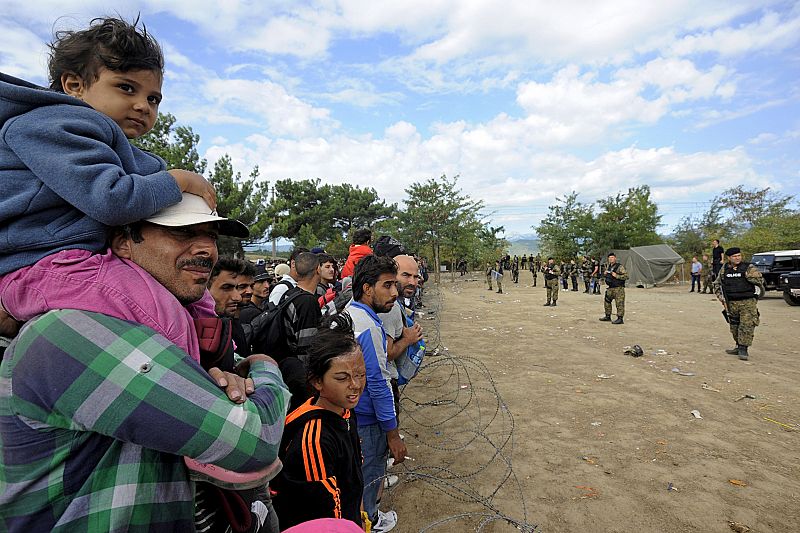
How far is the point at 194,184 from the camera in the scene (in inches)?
43.6

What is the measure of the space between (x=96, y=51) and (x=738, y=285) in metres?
10.4

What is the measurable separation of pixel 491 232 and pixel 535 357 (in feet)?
101

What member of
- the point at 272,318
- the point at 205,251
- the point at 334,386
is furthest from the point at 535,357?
the point at 205,251

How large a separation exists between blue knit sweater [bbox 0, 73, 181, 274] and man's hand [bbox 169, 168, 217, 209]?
0.12 metres

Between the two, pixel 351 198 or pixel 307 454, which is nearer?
pixel 307 454

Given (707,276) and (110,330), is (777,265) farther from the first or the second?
(110,330)

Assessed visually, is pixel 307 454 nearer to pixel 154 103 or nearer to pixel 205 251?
pixel 205 251

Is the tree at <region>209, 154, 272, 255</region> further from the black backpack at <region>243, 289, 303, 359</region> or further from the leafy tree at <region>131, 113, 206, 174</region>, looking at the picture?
the black backpack at <region>243, 289, 303, 359</region>

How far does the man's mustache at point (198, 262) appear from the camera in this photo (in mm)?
1054

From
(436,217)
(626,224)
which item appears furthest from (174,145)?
(626,224)

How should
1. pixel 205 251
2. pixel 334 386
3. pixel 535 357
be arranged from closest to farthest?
pixel 205 251
pixel 334 386
pixel 535 357

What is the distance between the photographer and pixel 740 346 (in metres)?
8.06

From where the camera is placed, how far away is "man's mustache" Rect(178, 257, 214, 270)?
3.46 ft

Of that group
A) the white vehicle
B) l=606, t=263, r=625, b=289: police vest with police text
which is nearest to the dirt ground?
→ l=606, t=263, r=625, b=289: police vest with police text
